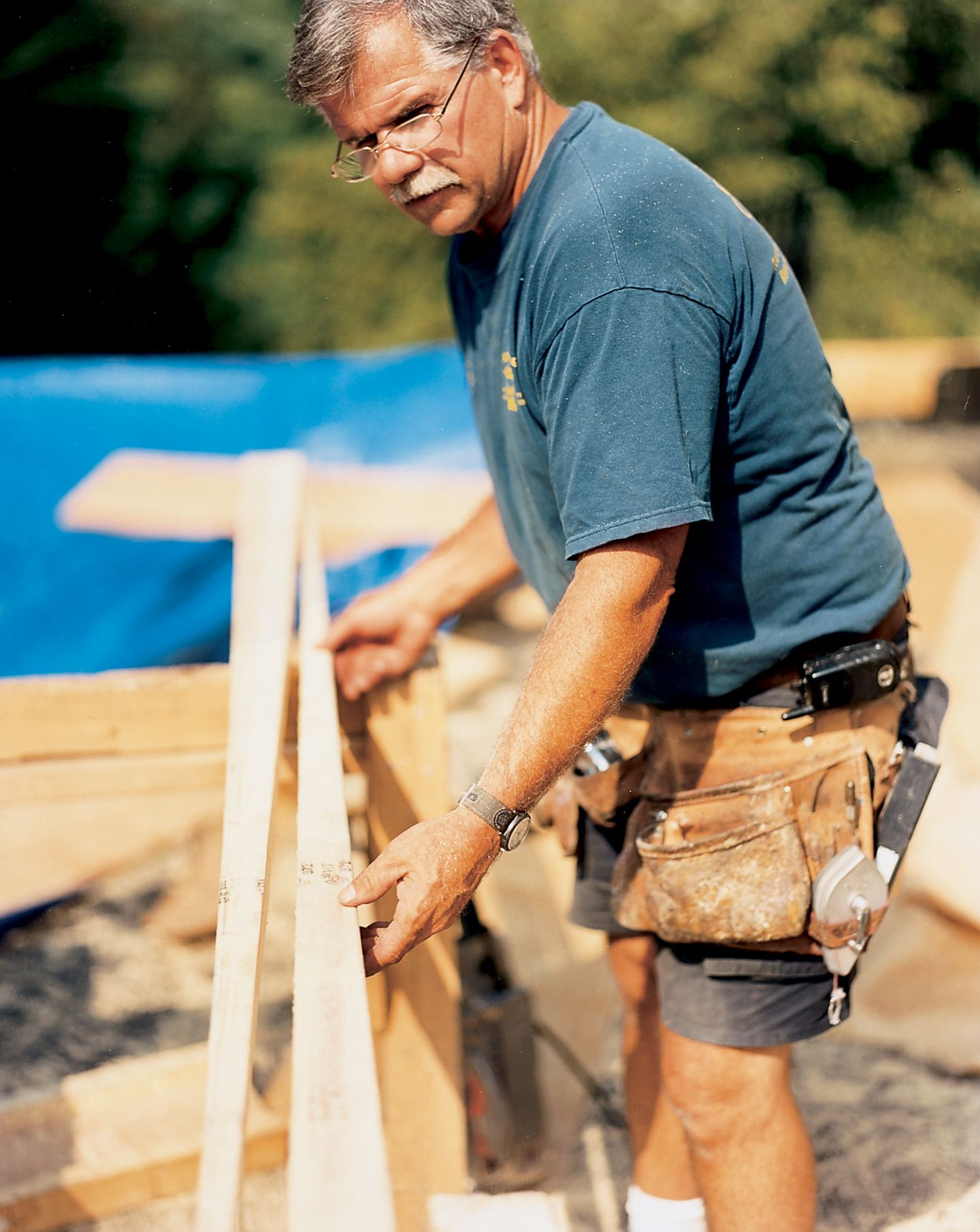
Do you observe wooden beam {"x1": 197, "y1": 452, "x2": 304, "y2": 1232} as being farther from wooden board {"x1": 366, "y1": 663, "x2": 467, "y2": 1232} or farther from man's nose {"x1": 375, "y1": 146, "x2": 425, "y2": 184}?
man's nose {"x1": 375, "y1": 146, "x2": 425, "y2": 184}

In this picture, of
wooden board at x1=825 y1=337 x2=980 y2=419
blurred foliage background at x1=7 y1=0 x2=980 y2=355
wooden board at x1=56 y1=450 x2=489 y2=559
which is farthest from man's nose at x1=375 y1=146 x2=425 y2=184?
blurred foliage background at x1=7 y1=0 x2=980 y2=355

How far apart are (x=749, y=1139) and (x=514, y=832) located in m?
0.68

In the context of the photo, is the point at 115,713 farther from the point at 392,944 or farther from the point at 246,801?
the point at 392,944

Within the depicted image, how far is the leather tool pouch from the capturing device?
159cm

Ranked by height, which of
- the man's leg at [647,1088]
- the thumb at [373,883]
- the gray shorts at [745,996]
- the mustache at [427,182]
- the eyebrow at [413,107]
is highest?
the eyebrow at [413,107]

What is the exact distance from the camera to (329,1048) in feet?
3.56

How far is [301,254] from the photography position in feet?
25.8

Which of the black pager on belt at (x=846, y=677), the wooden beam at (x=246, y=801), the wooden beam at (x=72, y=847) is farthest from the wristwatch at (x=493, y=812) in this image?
the wooden beam at (x=72, y=847)

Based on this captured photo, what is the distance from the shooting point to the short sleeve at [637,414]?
1306 millimetres

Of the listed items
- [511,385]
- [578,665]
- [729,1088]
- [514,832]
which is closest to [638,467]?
[578,665]

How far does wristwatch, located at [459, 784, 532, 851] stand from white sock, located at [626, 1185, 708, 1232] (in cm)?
100

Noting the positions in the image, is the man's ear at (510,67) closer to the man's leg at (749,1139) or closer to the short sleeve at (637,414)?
the short sleeve at (637,414)

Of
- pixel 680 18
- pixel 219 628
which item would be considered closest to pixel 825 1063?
pixel 219 628

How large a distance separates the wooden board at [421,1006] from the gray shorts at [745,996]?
47 cm
